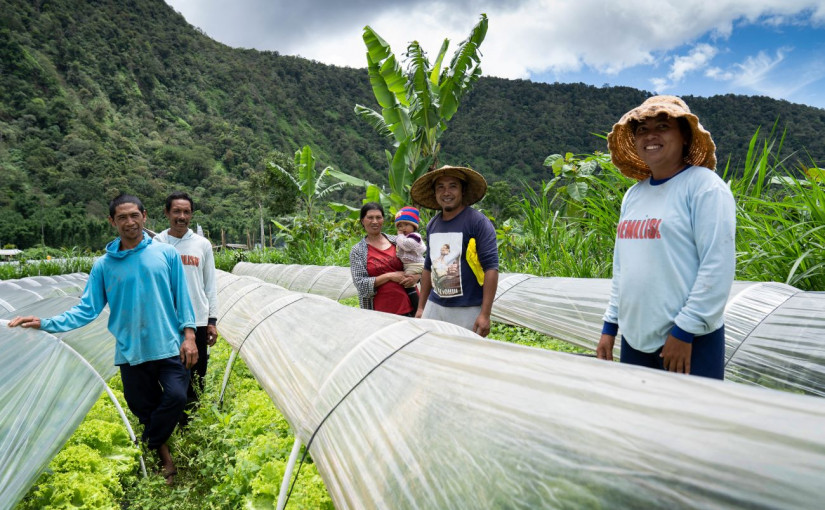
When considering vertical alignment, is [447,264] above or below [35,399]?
above

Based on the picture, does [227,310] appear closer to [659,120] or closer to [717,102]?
[659,120]

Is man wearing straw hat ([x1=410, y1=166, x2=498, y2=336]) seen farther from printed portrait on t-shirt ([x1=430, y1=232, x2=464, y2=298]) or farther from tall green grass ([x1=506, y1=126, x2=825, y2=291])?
tall green grass ([x1=506, y1=126, x2=825, y2=291])

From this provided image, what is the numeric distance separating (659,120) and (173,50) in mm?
101503

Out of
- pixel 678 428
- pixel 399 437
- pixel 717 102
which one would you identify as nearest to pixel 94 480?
pixel 399 437

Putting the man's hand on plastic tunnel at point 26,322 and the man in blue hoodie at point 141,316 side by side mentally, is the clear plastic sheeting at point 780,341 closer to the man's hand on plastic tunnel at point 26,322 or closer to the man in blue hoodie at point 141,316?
the man in blue hoodie at point 141,316

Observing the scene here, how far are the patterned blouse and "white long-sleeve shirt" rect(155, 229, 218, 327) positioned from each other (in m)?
1.16

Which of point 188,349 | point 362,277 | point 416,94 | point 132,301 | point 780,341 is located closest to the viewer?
point 780,341

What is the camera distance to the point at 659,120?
5.48ft

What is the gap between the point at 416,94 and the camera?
860cm

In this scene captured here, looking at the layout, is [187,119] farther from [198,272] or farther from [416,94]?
[198,272]

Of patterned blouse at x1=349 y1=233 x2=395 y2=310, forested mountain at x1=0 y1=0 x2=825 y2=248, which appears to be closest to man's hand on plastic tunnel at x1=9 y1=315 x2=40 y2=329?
patterned blouse at x1=349 y1=233 x2=395 y2=310

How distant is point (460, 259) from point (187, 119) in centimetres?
8350

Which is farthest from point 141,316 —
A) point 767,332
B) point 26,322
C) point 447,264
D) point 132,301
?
point 767,332

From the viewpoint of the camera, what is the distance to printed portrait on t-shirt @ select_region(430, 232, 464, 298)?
9.71 ft
